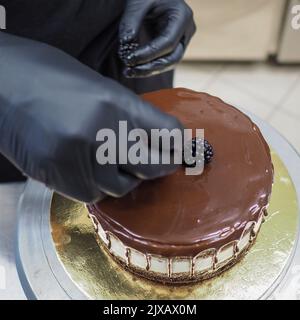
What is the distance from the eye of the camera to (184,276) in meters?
0.94

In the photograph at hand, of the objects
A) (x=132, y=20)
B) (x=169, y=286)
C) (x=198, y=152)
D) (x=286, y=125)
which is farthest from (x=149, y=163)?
(x=286, y=125)

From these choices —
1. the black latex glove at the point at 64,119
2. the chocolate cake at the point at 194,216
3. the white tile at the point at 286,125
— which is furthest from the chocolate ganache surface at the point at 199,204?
the white tile at the point at 286,125

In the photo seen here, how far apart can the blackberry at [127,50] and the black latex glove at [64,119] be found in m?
0.24

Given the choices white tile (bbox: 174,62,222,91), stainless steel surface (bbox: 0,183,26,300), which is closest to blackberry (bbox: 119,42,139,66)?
stainless steel surface (bbox: 0,183,26,300)

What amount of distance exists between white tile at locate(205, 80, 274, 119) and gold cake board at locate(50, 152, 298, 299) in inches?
41.9

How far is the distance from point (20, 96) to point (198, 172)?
13.6 inches

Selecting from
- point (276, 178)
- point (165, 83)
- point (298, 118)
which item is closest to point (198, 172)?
A: point (276, 178)

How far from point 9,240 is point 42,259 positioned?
173mm

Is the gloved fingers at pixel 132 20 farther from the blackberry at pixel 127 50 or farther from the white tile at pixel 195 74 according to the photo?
the white tile at pixel 195 74

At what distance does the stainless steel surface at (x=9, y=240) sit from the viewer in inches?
40.8

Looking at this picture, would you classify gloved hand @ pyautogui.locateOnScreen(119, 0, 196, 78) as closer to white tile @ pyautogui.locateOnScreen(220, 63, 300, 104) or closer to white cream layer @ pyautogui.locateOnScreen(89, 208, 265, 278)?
white cream layer @ pyautogui.locateOnScreen(89, 208, 265, 278)

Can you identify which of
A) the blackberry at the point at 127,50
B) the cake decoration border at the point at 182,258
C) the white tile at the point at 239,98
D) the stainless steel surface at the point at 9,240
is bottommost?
the white tile at the point at 239,98

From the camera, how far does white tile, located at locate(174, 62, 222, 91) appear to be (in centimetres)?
220

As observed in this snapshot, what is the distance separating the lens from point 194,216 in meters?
0.89
